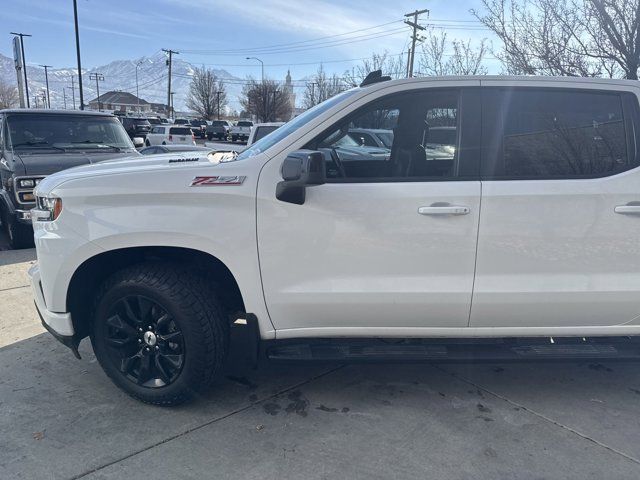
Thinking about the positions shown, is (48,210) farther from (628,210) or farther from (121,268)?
(628,210)

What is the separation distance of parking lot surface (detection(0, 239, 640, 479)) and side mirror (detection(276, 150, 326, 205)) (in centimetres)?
137

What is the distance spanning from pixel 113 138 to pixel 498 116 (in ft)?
22.3

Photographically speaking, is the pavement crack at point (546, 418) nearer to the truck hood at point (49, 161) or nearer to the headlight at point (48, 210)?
the headlight at point (48, 210)

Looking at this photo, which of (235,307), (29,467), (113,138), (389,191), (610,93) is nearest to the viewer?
(29,467)

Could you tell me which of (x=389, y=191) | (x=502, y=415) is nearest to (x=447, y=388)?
(x=502, y=415)

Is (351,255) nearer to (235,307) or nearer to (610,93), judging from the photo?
(235,307)

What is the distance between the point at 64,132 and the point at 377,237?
657 cm

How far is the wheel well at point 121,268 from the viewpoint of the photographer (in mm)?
2984

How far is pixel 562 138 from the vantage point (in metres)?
2.93

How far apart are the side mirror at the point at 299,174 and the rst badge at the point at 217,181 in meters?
0.23

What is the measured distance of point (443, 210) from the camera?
275 cm

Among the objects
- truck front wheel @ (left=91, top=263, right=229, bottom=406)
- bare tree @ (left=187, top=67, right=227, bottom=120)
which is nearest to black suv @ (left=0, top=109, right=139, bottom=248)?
truck front wheel @ (left=91, top=263, right=229, bottom=406)

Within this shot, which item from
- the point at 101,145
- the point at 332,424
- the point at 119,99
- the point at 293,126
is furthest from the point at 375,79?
the point at 119,99

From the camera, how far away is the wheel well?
2.98 meters
